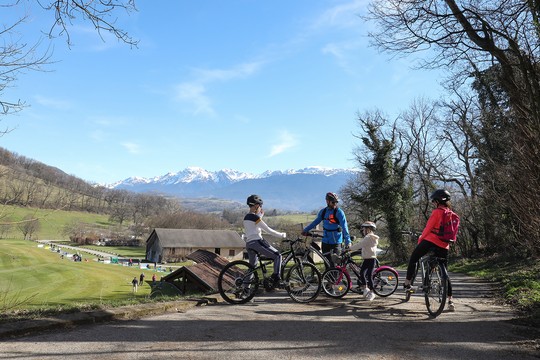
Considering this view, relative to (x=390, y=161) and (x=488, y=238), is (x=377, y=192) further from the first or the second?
(x=488, y=238)

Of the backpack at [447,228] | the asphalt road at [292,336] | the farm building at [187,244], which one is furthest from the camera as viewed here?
the farm building at [187,244]

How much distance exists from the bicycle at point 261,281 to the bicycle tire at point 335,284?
36cm

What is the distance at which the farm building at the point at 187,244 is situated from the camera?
77750 millimetres

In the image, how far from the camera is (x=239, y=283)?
752cm

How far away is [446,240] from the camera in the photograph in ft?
22.0

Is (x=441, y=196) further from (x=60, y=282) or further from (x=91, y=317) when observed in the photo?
(x=60, y=282)

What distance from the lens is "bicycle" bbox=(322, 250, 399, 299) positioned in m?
8.00

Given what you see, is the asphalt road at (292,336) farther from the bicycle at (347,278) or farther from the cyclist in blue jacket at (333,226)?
the cyclist in blue jacket at (333,226)

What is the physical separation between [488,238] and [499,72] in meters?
20.5

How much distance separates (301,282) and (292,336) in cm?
271

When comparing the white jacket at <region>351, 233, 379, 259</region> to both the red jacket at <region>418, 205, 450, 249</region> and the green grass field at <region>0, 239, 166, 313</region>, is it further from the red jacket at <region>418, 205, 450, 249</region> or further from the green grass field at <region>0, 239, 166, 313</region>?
the green grass field at <region>0, 239, 166, 313</region>

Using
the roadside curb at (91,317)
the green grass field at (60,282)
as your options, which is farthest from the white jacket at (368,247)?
the green grass field at (60,282)

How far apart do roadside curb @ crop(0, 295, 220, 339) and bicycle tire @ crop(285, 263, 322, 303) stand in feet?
5.80

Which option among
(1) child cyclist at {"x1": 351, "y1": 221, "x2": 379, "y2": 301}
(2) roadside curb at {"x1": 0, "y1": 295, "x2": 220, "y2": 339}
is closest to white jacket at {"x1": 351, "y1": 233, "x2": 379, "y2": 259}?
(1) child cyclist at {"x1": 351, "y1": 221, "x2": 379, "y2": 301}
